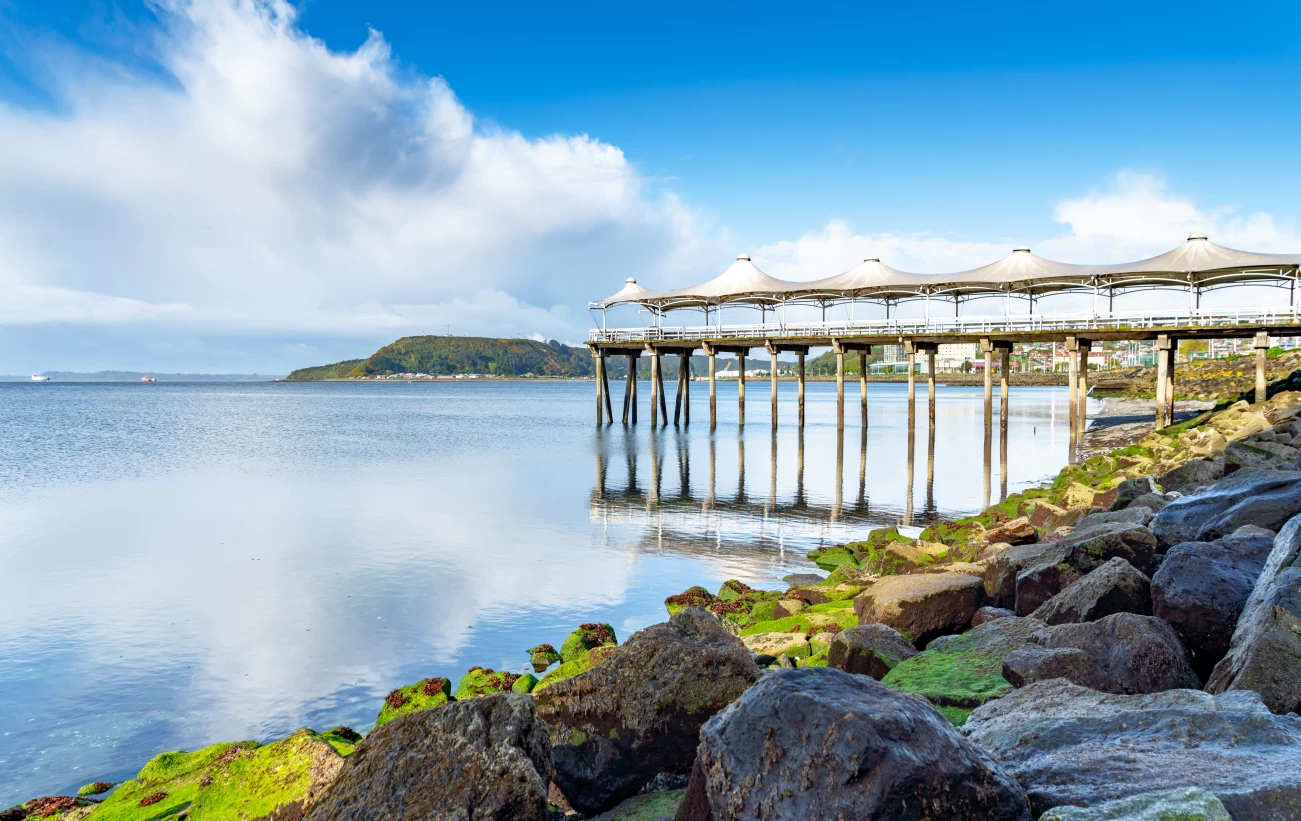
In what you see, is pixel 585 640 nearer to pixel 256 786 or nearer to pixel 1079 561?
pixel 256 786

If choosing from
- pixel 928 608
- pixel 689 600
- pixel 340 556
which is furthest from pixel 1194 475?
pixel 340 556

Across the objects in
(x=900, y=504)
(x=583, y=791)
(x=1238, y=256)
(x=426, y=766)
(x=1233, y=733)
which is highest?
(x=1238, y=256)

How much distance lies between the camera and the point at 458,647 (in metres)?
11.1

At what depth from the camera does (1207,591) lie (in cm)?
564

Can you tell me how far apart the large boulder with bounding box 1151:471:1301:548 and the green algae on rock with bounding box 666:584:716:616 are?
5916 millimetres

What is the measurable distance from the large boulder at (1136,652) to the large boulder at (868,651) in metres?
1.33

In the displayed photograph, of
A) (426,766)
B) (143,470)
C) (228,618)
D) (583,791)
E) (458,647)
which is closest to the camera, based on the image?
(426,766)

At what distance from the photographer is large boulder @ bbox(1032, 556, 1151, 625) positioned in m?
6.13

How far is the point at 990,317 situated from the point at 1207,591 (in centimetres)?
2873

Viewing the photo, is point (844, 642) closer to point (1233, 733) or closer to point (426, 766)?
point (1233, 733)

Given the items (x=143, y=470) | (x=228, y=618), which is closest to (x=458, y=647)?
(x=228, y=618)

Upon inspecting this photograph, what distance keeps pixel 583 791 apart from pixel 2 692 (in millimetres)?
8947

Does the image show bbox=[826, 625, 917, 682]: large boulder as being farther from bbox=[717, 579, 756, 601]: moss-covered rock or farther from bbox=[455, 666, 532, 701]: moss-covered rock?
bbox=[717, 579, 756, 601]: moss-covered rock

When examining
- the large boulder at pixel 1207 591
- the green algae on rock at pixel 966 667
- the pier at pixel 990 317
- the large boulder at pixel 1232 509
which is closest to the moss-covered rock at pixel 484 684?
the green algae on rock at pixel 966 667
